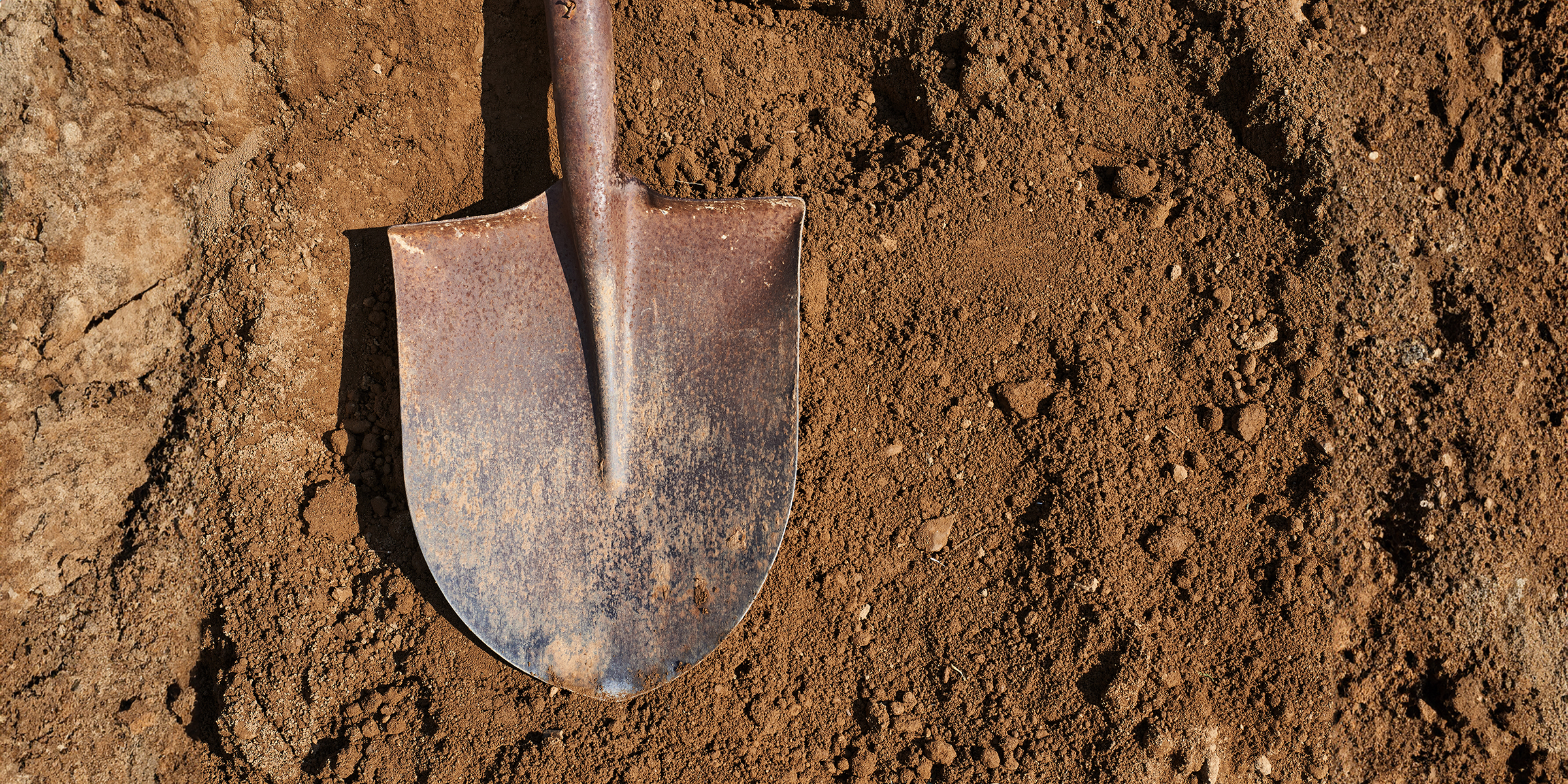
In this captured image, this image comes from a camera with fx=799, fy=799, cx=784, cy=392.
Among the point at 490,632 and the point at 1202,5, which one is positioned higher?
the point at 1202,5

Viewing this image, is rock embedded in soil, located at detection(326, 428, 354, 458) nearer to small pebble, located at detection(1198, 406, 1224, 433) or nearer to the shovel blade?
the shovel blade

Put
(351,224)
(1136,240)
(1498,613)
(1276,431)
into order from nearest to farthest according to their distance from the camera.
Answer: (1498,613), (1276,431), (1136,240), (351,224)

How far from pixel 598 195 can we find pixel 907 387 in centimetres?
83

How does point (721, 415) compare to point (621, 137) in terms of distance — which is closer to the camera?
point (721, 415)

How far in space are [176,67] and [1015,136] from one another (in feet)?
6.76

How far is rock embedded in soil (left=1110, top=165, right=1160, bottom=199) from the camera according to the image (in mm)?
1878

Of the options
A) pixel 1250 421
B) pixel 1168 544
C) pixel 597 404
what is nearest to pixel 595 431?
pixel 597 404

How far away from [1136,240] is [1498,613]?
106cm

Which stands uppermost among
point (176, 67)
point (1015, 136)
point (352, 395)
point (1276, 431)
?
point (176, 67)

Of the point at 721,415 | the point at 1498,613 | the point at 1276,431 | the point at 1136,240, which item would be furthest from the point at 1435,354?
the point at 721,415

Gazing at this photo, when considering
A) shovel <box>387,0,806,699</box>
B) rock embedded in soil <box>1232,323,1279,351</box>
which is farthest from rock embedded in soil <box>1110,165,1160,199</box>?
shovel <box>387,0,806,699</box>

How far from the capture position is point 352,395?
1.96m

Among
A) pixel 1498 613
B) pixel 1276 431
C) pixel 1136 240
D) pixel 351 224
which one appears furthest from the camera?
pixel 351 224

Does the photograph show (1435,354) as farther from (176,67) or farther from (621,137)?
(176,67)
